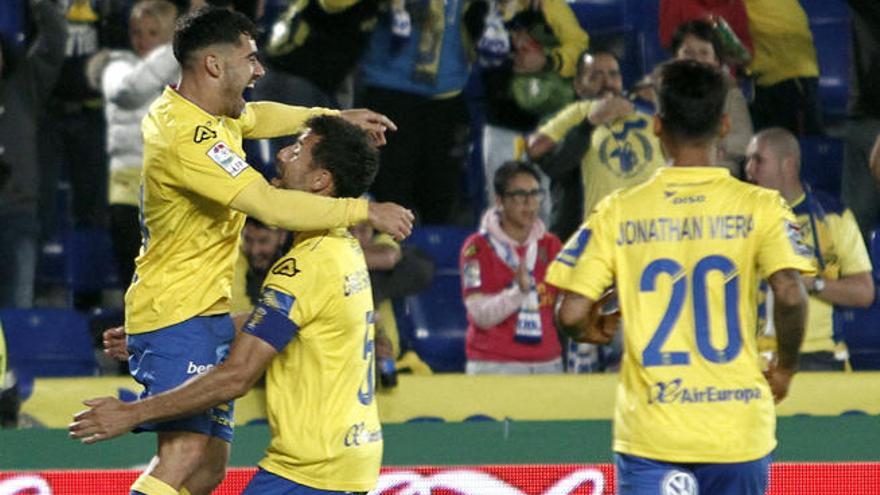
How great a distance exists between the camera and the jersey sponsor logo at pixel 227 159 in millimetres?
5047

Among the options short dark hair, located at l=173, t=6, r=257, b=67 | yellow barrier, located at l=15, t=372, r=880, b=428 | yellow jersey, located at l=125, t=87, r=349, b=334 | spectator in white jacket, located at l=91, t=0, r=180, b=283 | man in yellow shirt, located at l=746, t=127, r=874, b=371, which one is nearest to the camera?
yellow jersey, located at l=125, t=87, r=349, b=334

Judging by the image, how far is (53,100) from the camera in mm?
9328

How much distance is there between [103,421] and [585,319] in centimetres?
129

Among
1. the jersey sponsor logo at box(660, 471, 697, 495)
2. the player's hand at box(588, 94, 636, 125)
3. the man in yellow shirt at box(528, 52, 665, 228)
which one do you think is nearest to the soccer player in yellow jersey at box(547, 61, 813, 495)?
the jersey sponsor logo at box(660, 471, 697, 495)

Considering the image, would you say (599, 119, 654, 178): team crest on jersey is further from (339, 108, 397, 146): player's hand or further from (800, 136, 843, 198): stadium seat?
(339, 108, 397, 146): player's hand

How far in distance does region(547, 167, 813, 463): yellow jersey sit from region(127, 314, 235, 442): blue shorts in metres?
1.39

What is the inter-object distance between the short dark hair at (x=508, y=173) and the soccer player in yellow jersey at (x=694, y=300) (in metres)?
3.85

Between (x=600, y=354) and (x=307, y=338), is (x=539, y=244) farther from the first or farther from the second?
(x=307, y=338)

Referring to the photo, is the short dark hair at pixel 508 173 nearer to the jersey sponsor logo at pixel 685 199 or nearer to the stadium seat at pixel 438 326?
the stadium seat at pixel 438 326

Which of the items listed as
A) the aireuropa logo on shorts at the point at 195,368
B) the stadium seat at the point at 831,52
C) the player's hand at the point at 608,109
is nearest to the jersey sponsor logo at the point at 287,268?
the aireuropa logo on shorts at the point at 195,368

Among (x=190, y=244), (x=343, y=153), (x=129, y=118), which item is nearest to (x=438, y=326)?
(x=129, y=118)

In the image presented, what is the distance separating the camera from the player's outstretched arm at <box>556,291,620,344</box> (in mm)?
4535

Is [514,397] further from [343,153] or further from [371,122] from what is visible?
[343,153]

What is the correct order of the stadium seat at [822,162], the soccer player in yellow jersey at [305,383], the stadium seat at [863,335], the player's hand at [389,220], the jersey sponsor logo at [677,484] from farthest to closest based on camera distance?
the stadium seat at [822,162] → the stadium seat at [863,335] → the player's hand at [389,220] → the soccer player in yellow jersey at [305,383] → the jersey sponsor logo at [677,484]
